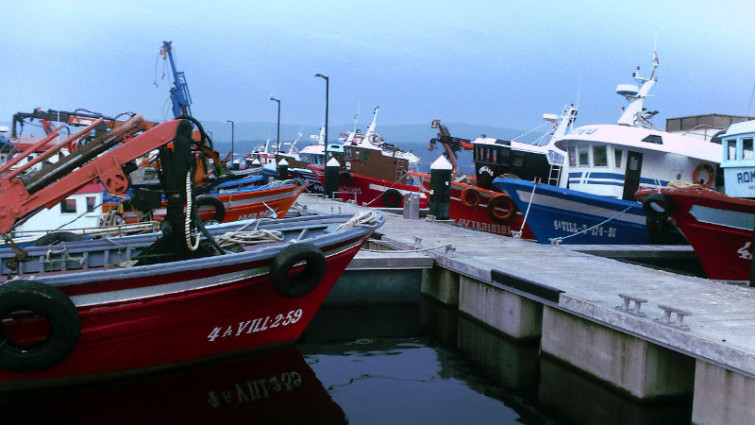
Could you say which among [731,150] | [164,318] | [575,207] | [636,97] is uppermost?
[636,97]

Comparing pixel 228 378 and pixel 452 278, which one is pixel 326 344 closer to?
pixel 228 378

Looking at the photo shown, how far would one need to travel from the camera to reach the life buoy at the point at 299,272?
6902 mm

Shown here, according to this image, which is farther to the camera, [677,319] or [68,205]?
[68,205]

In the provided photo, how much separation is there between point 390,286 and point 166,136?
5.08 metres

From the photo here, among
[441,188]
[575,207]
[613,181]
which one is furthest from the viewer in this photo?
[441,188]

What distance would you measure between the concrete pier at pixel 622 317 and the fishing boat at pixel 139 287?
100 inches

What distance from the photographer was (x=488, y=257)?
420 inches

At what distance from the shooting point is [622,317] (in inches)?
255

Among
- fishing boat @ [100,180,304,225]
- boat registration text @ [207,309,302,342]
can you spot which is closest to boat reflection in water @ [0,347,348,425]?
boat registration text @ [207,309,302,342]

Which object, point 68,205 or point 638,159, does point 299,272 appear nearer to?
point 68,205

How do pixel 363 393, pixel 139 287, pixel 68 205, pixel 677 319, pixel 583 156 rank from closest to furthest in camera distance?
pixel 677 319, pixel 139 287, pixel 363 393, pixel 68 205, pixel 583 156

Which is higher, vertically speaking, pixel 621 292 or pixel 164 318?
pixel 621 292

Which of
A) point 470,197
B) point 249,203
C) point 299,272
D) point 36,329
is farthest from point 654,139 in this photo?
point 36,329

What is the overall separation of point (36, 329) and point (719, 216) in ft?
35.0
